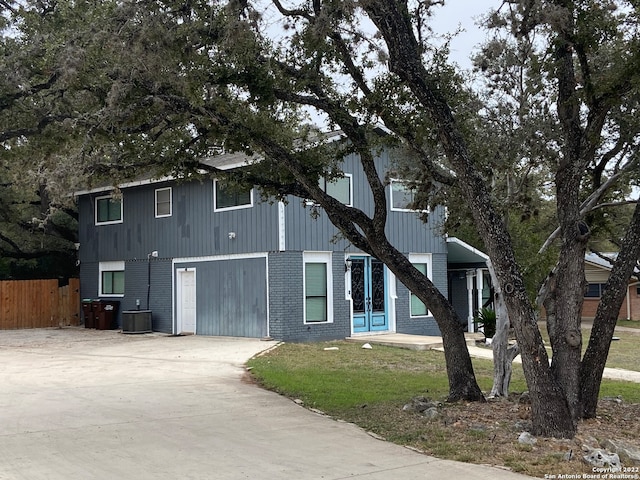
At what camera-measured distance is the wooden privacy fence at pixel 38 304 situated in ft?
88.3

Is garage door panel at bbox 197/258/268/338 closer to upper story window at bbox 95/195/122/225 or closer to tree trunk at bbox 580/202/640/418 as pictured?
upper story window at bbox 95/195/122/225

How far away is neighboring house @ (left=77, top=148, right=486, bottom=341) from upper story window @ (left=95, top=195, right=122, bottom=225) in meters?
0.04

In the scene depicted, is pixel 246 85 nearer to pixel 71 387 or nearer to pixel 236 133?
pixel 236 133

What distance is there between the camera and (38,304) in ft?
90.4

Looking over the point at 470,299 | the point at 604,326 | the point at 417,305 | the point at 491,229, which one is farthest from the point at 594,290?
the point at 491,229

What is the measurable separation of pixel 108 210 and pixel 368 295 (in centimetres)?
1026

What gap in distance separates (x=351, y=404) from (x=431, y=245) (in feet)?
46.7

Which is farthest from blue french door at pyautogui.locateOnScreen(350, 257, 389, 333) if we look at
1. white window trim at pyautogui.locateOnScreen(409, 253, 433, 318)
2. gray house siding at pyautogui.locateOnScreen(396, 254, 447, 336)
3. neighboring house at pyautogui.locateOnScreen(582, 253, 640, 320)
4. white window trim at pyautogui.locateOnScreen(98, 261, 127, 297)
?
neighboring house at pyautogui.locateOnScreen(582, 253, 640, 320)

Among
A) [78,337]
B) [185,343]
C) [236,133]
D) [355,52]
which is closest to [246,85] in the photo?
[236,133]

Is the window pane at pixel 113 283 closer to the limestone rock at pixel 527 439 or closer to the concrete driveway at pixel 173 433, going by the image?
the concrete driveway at pixel 173 433

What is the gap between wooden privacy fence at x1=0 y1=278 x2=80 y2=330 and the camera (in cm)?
2692

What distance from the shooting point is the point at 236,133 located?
10234 millimetres

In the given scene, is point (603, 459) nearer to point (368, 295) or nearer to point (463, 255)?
point (368, 295)

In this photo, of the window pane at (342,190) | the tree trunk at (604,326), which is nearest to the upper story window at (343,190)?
the window pane at (342,190)
